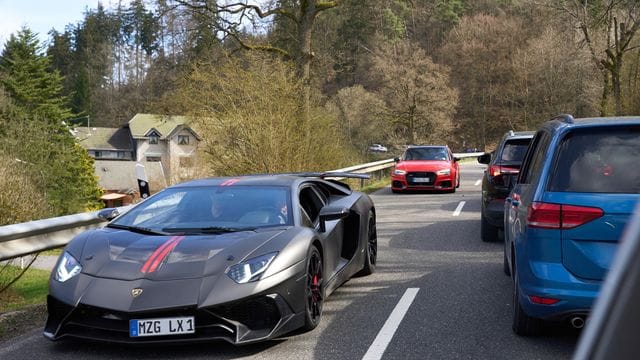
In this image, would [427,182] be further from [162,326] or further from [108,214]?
[162,326]

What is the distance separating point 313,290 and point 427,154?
16056 millimetres

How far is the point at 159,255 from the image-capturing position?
212 inches

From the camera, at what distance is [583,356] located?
3.83 ft

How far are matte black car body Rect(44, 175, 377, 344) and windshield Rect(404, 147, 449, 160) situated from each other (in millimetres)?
15602

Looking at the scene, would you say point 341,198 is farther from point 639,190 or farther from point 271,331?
point 639,190

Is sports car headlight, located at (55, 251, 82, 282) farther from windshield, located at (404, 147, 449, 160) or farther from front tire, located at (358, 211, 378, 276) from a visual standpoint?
windshield, located at (404, 147, 449, 160)

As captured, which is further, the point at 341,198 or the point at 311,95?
the point at 311,95

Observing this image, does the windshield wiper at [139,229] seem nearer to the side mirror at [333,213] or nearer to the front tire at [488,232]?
the side mirror at [333,213]

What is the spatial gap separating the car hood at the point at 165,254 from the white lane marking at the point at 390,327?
44.4 inches

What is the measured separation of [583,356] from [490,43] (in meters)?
75.1

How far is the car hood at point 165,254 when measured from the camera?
17.1 ft

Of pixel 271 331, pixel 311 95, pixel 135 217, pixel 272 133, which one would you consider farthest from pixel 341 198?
pixel 311 95

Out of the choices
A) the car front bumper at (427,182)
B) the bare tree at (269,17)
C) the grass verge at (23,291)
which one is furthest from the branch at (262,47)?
the grass verge at (23,291)

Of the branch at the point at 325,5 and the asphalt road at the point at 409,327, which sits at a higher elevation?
the branch at the point at 325,5
